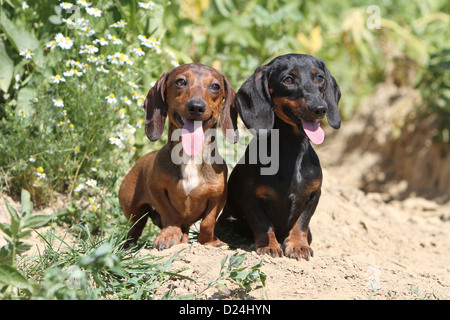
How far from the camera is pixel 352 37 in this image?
8.61 meters

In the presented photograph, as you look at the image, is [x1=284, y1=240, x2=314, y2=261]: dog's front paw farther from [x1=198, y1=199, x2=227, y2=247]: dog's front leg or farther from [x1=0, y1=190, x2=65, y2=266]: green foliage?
[x1=0, y1=190, x2=65, y2=266]: green foliage

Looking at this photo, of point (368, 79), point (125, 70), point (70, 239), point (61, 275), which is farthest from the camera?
point (368, 79)

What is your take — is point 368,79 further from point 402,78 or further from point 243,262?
point 243,262

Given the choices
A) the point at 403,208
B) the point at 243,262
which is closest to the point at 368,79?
the point at 403,208

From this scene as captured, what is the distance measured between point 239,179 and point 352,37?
5.13 m

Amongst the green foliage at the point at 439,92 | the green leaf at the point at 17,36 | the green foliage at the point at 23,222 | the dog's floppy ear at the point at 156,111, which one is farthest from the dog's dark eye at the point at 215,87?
the green foliage at the point at 439,92

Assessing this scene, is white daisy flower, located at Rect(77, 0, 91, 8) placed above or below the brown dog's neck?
above

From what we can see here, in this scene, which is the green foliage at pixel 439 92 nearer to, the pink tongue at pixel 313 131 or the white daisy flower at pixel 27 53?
the pink tongue at pixel 313 131

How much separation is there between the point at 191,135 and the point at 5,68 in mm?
2037

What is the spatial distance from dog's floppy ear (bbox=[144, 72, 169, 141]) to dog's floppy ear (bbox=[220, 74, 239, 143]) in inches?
15.1

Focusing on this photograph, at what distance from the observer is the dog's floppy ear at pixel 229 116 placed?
401 cm

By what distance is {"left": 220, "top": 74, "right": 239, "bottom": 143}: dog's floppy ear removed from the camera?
4.01m

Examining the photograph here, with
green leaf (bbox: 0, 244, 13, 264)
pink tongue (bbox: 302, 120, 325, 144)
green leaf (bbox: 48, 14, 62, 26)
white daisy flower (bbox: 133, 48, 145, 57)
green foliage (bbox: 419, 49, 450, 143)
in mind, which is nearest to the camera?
green leaf (bbox: 0, 244, 13, 264)

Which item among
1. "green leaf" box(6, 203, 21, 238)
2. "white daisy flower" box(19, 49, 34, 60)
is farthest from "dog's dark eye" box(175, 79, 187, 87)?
"white daisy flower" box(19, 49, 34, 60)
